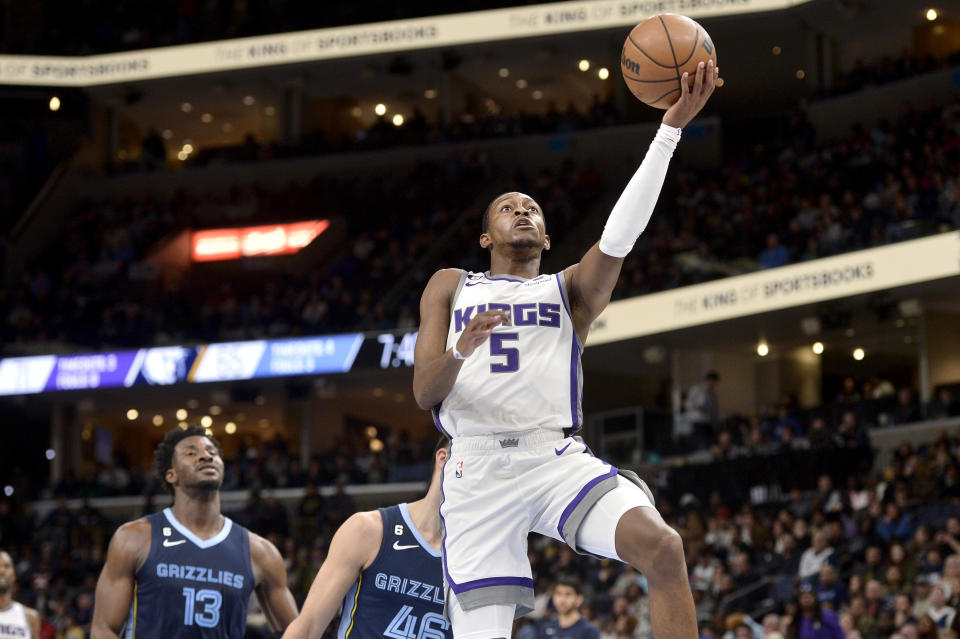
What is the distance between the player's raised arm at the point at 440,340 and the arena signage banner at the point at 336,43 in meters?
21.6

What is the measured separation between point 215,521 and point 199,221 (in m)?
26.5

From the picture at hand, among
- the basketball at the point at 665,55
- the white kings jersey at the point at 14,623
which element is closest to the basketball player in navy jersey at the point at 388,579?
the basketball at the point at 665,55

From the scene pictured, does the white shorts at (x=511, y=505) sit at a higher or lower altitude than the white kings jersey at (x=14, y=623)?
higher

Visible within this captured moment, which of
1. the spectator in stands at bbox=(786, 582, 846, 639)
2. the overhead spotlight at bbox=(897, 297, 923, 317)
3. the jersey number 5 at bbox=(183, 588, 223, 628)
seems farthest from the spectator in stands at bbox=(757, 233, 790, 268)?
the jersey number 5 at bbox=(183, 588, 223, 628)

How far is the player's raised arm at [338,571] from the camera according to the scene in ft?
18.6

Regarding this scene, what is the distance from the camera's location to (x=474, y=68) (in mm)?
33250

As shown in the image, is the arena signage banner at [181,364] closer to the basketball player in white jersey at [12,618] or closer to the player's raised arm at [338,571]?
the basketball player in white jersey at [12,618]

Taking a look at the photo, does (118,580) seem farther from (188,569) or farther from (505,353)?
(505,353)

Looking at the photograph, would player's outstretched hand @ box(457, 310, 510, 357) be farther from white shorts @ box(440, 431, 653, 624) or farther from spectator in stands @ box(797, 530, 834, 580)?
spectator in stands @ box(797, 530, 834, 580)

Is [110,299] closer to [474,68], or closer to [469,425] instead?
[474,68]

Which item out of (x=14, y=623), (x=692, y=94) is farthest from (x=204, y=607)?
(x=692, y=94)

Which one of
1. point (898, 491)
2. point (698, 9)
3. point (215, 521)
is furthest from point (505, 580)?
point (698, 9)

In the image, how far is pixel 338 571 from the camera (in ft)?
19.6

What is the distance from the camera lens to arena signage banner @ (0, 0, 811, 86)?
27297 mm
